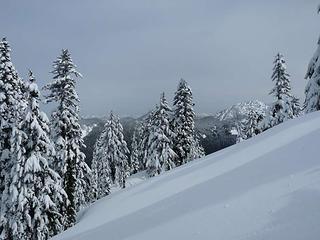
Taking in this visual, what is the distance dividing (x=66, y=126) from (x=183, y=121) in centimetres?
1893

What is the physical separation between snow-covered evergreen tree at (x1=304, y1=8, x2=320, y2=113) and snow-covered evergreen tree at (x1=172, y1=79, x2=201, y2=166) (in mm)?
21942

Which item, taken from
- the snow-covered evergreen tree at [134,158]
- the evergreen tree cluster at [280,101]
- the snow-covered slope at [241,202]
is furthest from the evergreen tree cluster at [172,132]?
the snow-covered evergreen tree at [134,158]

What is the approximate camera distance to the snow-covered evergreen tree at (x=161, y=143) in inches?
1706

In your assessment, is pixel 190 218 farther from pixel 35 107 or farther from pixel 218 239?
pixel 35 107

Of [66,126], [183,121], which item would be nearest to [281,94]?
[183,121]

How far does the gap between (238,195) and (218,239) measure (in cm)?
248

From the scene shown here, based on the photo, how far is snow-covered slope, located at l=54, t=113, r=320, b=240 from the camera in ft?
25.7

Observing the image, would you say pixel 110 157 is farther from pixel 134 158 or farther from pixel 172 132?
pixel 134 158

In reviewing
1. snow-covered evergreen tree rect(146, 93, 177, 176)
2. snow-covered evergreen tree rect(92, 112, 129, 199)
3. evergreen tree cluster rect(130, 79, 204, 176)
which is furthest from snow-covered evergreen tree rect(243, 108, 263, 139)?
snow-covered evergreen tree rect(92, 112, 129, 199)

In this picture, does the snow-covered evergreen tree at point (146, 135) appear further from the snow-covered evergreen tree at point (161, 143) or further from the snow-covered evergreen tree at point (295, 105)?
the snow-covered evergreen tree at point (295, 105)

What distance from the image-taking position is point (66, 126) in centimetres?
2867

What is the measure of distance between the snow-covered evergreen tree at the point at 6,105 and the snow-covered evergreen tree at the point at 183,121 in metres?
23.4

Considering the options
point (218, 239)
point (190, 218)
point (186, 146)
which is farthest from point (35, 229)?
point (186, 146)

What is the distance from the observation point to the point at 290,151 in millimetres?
12656
